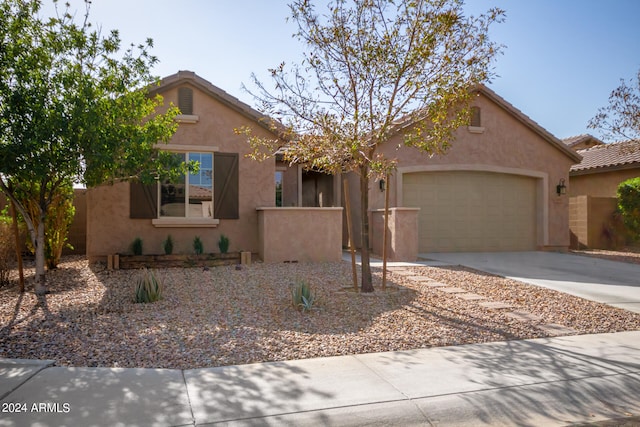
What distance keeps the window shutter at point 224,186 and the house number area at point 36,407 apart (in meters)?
7.68

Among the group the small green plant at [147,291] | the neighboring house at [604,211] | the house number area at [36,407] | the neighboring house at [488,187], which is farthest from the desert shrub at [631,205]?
the house number area at [36,407]

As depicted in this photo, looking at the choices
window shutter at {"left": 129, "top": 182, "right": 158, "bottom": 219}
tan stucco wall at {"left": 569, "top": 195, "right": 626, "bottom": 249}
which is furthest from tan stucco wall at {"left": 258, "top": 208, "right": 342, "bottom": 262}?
tan stucco wall at {"left": 569, "top": 195, "right": 626, "bottom": 249}

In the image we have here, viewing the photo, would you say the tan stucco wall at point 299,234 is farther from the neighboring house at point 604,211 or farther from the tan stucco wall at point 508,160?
the neighboring house at point 604,211

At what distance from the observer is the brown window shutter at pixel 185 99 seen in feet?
36.3

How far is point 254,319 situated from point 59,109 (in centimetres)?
426

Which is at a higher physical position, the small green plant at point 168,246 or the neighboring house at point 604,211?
the neighboring house at point 604,211

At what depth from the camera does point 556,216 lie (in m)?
14.7

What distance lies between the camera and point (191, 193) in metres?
11.1

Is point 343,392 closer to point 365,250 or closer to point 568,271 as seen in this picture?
point 365,250

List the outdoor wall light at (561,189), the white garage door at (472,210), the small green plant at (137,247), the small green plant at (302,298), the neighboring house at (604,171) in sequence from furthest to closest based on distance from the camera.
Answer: the neighboring house at (604,171) → the outdoor wall light at (561,189) → the white garage door at (472,210) → the small green plant at (137,247) → the small green plant at (302,298)

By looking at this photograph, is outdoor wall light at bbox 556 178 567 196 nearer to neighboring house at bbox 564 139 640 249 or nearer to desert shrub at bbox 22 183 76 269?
neighboring house at bbox 564 139 640 249

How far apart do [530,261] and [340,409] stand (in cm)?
993

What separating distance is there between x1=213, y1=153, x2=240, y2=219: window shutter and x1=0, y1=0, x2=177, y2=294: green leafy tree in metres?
2.92

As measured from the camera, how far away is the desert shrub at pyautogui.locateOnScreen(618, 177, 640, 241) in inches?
556
